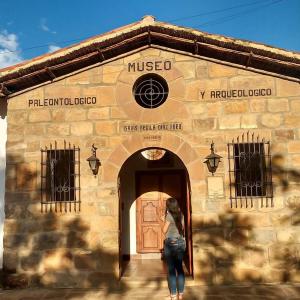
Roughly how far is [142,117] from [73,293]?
3.35m

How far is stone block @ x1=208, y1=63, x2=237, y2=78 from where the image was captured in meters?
7.11

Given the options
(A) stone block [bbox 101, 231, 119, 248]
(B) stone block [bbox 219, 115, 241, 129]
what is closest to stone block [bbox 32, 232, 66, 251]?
(A) stone block [bbox 101, 231, 119, 248]

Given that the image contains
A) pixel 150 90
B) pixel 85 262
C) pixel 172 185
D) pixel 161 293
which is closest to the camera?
pixel 161 293

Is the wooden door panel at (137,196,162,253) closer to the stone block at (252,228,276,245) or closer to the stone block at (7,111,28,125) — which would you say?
the stone block at (252,228,276,245)

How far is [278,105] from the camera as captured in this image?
6.98 m

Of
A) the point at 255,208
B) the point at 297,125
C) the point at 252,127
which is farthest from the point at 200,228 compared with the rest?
the point at 297,125

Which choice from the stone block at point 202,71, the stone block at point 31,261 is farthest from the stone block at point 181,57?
the stone block at point 31,261

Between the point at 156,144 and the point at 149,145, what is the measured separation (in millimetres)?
132

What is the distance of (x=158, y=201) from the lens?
9.38 metres

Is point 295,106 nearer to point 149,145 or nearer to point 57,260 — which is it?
point 149,145

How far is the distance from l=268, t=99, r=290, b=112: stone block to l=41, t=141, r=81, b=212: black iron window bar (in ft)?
12.2

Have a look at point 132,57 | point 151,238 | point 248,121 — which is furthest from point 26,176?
point 248,121

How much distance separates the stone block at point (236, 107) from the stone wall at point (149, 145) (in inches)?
0.7

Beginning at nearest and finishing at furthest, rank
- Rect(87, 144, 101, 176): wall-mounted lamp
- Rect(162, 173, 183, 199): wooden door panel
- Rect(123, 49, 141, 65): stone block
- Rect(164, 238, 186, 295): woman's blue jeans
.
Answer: Rect(164, 238, 186, 295): woman's blue jeans, Rect(87, 144, 101, 176): wall-mounted lamp, Rect(123, 49, 141, 65): stone block, Rect(162, 173, 183, 199): wooden door panel
